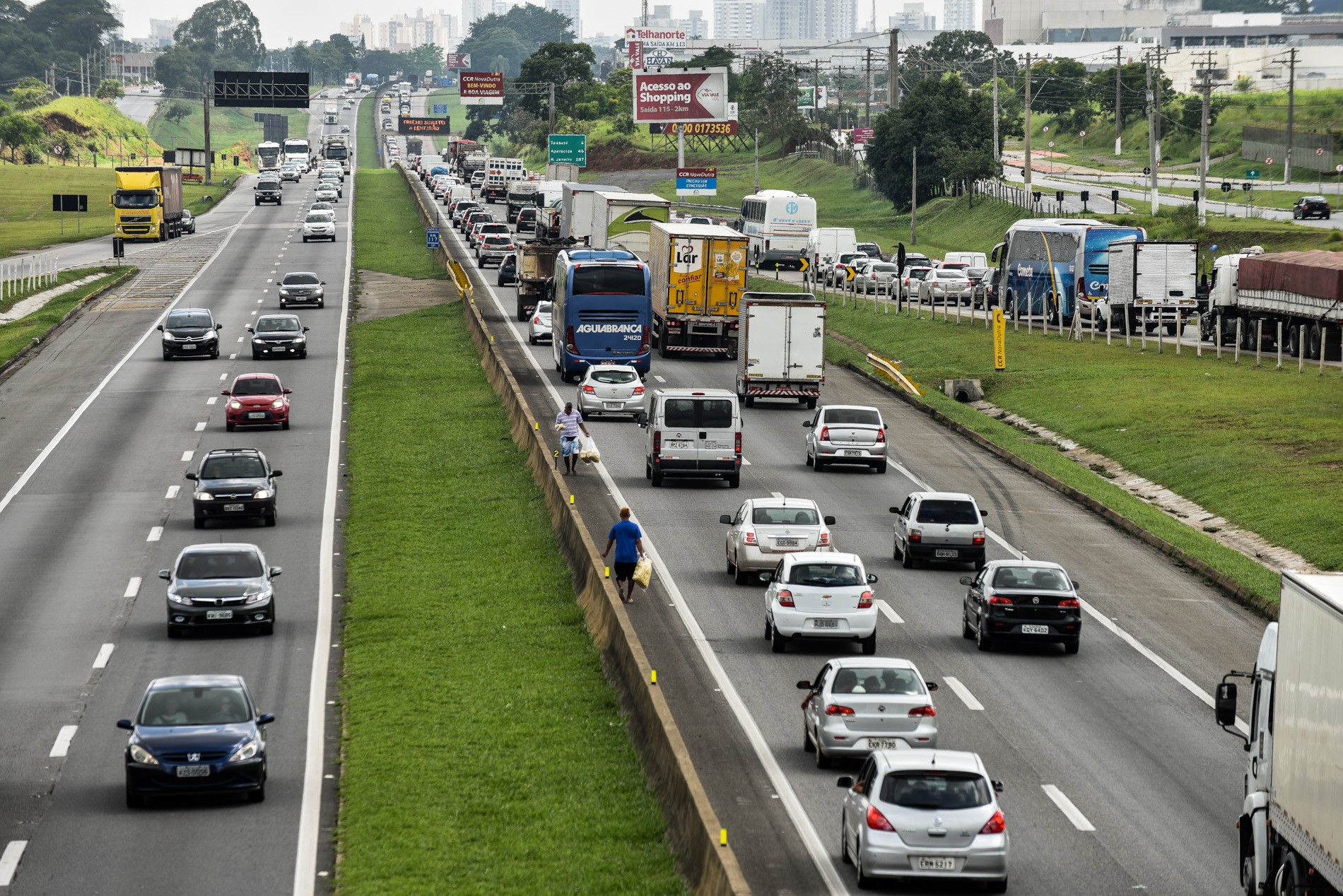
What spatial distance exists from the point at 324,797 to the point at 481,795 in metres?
1.94

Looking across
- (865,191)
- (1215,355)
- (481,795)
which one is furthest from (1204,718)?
(865,191)

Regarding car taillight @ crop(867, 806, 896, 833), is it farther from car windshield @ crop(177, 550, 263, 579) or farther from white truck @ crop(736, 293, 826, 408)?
white truck @ crop(736, 293, 826, 408)

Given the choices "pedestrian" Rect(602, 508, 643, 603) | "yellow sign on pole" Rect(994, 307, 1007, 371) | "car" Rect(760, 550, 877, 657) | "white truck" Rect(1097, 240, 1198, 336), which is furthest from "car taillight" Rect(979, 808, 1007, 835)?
"white truck" Rect(1097, 240, 1198, 336)

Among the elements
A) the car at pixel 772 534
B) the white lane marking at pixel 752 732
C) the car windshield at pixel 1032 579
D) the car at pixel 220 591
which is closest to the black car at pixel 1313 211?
the white lane marking at pixel 752 732

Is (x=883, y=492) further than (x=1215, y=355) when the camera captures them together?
No

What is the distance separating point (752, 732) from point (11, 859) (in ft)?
30.4

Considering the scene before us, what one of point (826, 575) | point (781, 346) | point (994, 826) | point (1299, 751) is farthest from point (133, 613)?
point (781, 346)

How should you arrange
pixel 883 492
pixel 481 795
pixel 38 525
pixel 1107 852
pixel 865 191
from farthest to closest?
1. pixel 865 191
2. pixel 883 492
3. pixel 38 525
4. pixel 481 795
5. pixel 1107 852

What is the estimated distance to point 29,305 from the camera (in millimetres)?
84688

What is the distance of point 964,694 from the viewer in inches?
1057

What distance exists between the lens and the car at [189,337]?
65.7 meters

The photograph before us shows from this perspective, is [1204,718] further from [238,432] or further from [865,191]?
[865,191]

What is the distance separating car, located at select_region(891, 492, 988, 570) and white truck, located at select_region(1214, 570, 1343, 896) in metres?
17.7

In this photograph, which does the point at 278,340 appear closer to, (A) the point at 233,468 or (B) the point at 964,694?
(A) the point at 233,468
